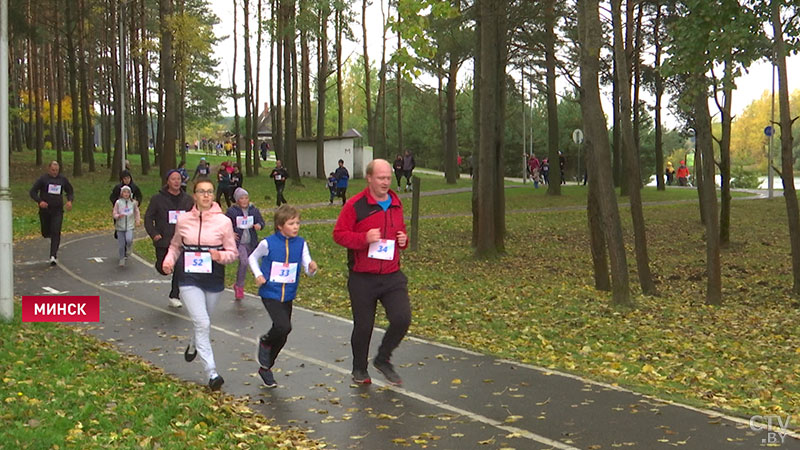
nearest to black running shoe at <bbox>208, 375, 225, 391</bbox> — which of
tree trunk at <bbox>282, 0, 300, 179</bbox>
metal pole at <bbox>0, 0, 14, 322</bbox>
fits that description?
metal pole at <bbox>0, 0, 14, 322</bbox>

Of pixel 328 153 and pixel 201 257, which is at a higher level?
pixel 328 153

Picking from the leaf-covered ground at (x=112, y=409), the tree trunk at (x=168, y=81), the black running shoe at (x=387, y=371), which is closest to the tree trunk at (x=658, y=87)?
the tree trunk at (x=168, y=81)

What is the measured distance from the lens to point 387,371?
29.7ft

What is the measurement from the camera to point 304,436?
7.31 metres

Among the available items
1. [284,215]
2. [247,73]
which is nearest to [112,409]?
[284,215]

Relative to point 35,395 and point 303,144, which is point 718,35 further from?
point 303,144

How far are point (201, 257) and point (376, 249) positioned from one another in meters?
1.70

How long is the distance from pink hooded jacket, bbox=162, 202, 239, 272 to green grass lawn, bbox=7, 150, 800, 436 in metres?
3.66

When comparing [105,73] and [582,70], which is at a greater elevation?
[105,73]

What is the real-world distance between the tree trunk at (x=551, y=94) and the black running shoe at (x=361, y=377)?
16414 mm

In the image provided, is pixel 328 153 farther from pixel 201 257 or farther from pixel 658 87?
pixel 201 257

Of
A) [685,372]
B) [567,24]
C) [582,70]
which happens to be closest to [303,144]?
[567,24]

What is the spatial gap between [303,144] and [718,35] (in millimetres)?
41531

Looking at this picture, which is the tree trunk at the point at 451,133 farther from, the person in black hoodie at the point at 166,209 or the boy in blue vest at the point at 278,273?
the boy in blue vest at the point at 278,273
